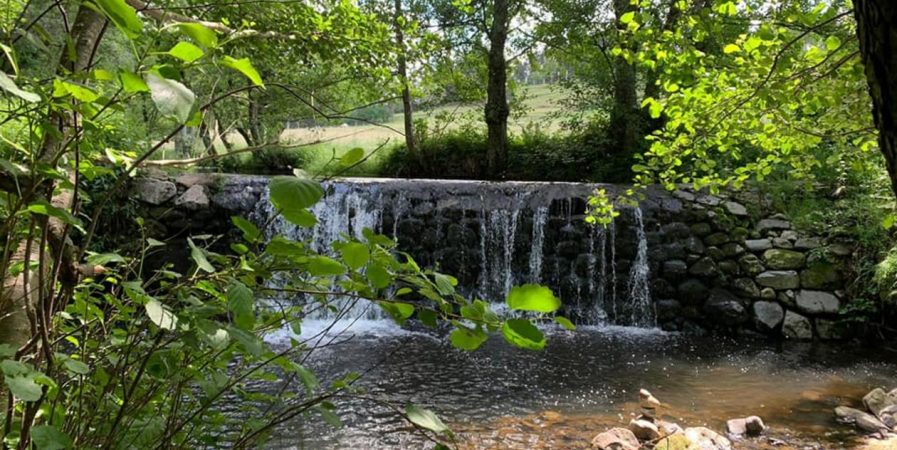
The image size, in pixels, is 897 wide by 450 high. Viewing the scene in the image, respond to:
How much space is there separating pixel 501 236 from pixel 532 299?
6754mm

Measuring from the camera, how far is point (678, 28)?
246cm

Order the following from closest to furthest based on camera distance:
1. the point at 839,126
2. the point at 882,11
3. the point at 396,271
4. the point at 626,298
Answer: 1. the point at 882,11
2. the point at 396,271
3. the point at 839,126
4. the point at 626,298

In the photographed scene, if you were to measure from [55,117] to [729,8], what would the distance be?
227 centimetres

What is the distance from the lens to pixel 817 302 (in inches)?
243

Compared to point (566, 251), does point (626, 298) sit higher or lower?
lower

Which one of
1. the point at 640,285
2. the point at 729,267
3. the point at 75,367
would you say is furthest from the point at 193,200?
the point at 75,367

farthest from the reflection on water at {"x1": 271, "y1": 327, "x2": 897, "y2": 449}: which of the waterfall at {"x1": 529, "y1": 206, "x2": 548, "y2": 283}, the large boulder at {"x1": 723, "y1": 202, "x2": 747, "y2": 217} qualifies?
the large boulder at {"x1": 723, "y1": 202, "x2": 747, "y2": 217}

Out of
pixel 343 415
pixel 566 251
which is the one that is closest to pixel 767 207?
pixel 566 251

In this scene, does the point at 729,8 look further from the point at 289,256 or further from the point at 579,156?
the point at 579,156

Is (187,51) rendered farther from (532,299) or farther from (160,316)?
(532,299)

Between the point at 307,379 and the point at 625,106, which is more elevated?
the point at 625,106

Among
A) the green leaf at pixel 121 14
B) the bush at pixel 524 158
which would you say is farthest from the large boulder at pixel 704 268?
the green leaf at pixel 121 14

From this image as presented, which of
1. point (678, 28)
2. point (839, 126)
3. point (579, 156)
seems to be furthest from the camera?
point (579, 156)

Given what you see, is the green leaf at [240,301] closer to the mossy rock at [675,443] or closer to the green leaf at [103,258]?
the green leaf at [103,258]
